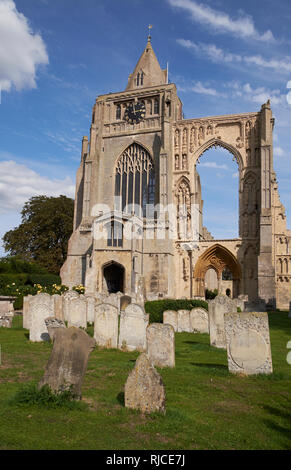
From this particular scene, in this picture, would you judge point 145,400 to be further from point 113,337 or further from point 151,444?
point 113,337

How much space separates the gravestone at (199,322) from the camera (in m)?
13.0

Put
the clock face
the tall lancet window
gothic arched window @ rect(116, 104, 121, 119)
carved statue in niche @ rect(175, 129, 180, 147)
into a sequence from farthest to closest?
gothic arched window @ rect(116, 104, 121, 119), the clock face, the tall lancet window, carved statue in niche @ rect(175, 129, 180, 147)

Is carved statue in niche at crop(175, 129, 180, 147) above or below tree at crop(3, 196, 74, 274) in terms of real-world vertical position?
above

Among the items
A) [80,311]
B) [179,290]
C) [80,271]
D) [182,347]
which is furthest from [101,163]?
[182,347]

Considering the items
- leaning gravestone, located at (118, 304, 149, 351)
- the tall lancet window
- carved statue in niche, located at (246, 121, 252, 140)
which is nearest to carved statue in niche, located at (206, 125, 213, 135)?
carved statue in niche, located at (246, 121, 252, 140)

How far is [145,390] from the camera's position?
487 centimetres

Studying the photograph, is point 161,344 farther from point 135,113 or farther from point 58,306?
point 135,113

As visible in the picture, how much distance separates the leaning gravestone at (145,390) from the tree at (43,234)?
31.2m

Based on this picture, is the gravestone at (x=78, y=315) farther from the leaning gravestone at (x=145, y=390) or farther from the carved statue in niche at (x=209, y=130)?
the carved statue in niche at (x=209, y=130)

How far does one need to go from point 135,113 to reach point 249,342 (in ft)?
97.4

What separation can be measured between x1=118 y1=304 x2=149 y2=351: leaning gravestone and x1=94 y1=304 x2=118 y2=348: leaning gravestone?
6.6 inches

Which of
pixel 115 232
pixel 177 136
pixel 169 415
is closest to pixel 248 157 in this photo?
pixel 177 136

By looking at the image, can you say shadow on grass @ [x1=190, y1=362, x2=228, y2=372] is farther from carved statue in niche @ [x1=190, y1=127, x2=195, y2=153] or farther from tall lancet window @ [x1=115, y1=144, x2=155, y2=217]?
carved statue in niche @ [x1=190, y1=127, x2=195, y2=153]

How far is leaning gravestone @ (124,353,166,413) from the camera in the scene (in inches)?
188
